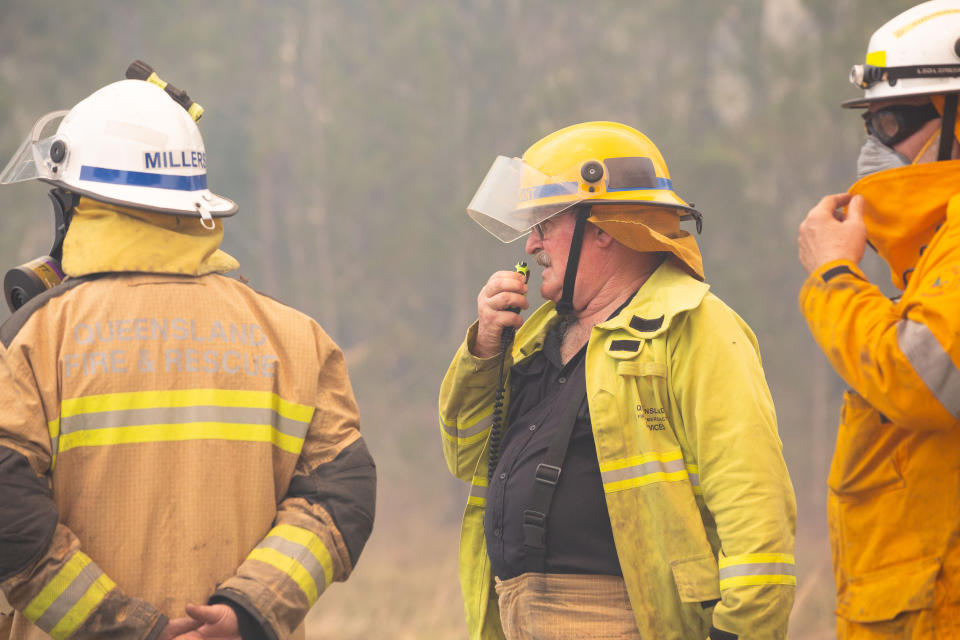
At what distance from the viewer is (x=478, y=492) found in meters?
3.02

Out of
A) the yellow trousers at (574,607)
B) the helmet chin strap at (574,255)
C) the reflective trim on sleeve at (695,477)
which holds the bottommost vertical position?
the yellow trousers at (574,607)

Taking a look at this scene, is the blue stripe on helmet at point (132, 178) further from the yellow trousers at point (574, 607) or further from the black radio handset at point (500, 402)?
the yellow trousers at point (574, 607)

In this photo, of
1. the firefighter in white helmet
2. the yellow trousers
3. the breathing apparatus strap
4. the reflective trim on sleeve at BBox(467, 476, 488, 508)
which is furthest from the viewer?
the reflective trim on sleeve at BBox(467, 476, 488, 508)

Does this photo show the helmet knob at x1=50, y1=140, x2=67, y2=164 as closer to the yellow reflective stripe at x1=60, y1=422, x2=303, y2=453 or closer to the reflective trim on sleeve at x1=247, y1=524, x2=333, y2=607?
the yellow reflective stripe at x1=60, y1=422, x2=303, y2=453

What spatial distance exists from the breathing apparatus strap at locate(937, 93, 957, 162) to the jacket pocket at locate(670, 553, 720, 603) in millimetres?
1183

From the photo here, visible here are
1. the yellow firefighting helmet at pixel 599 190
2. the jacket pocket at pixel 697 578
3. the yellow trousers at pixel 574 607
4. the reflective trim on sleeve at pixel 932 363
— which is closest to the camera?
the reflective trim on sleeve at pixel 932 363

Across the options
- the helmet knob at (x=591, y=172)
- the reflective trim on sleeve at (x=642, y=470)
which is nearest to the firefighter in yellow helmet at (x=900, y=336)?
the reflective trim on sleeve at (x=642, y=470)

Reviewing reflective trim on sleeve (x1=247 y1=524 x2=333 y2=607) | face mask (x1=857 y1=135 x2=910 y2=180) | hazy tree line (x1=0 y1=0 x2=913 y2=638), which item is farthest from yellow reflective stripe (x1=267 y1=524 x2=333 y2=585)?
hazy tree line (x1=0 y1=0 x2=913 y2=638)

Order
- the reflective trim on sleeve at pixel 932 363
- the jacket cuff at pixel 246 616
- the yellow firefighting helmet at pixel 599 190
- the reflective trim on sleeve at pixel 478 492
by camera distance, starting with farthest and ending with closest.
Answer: the reflective trim on sleeve at pixel 478 492 → the yellow firefighting helmet at pixel 599 190 → the jacket cuff at pixel 246 616 → the reflective trim on sleeve at pixel 932 363

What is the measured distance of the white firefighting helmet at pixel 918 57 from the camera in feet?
7.64

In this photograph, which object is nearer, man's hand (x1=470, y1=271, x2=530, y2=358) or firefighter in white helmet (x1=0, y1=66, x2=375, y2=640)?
firefighter in white helmet (x1=0, y1=66, x2=375, y2=640)

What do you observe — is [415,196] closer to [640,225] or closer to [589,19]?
[589,19]

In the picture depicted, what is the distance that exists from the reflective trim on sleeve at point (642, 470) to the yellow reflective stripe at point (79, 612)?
128cm

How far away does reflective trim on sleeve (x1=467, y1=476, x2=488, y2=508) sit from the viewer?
3004 mm
